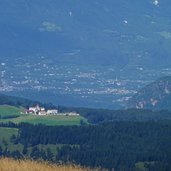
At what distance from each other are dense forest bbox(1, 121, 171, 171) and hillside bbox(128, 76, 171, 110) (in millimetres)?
74324

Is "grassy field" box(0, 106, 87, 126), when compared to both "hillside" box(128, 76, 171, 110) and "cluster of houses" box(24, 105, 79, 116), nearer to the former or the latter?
"cluster of houses" box(24, 105, 79, 116)

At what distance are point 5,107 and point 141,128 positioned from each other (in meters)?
33.8

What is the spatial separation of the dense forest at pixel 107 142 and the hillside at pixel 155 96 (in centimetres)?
7432

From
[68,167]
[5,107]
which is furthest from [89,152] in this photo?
[5,107]

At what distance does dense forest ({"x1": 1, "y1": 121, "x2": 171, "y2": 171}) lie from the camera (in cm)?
4375

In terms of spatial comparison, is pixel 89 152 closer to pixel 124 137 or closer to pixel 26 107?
pixel 124 137

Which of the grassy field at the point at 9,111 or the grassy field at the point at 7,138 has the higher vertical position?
the grassy field at the point at 9,111

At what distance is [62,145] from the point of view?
181ft

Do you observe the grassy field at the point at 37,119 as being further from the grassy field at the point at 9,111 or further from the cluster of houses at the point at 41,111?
the cluster of houses at the point at 41,111

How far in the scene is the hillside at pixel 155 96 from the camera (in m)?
143

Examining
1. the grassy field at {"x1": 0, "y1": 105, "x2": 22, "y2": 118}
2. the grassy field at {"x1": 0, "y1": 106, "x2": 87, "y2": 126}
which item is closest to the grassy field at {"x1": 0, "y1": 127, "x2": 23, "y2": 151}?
the grassy field at {"x1": 0, "y1": 106, "x2": 87, "y2": 126}

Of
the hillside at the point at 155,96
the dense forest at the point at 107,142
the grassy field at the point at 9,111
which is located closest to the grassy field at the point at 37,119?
the grassy field at the point at 9,111

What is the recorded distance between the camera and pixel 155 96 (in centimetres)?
15150

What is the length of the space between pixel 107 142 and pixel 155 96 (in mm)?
97146
